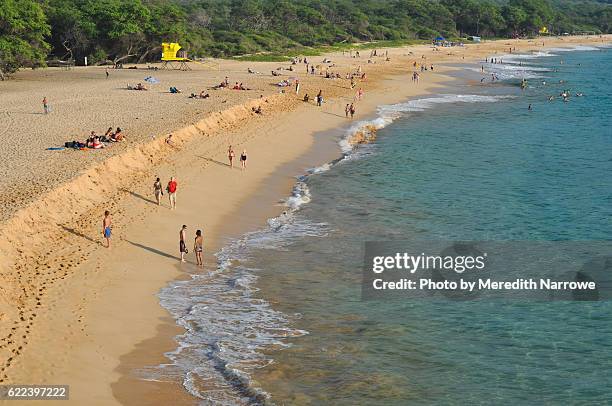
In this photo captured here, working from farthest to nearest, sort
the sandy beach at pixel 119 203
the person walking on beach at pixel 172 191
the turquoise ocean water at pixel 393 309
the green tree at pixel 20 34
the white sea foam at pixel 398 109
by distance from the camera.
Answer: the green tree at pixel 20 34
the white sea foam at pixel 398 109
the person walking on beach at pixel 172 191
the sandy beach at pixel 119 203
the turquoise ocean water at pixel 393 309

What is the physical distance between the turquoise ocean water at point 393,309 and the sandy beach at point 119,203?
1195 millimetres

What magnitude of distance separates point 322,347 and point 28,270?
348 inches

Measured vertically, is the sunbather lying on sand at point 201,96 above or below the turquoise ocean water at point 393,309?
above

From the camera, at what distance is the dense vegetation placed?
5811 cm

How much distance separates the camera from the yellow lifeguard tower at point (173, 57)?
68.1 m

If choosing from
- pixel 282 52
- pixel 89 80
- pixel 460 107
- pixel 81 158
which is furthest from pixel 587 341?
pixel 282 52

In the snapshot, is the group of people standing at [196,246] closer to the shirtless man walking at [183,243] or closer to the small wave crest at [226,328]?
the shirtless man walking at [183,243]

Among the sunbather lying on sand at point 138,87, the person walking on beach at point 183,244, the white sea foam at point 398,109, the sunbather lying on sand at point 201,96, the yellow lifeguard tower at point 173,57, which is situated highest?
the yellow lifeguard tower at point 173,57

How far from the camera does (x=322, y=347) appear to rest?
17.7 metres

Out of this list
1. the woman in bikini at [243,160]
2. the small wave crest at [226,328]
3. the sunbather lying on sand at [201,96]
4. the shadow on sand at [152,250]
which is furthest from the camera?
the sunbather lying on sand at [201,96]

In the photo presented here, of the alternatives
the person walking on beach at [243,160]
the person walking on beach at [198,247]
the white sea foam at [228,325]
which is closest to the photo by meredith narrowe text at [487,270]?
the white sea foam at [228,325]

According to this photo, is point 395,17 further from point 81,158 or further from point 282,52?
point 81,158

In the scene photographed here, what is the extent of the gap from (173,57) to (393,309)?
5292 centimetres

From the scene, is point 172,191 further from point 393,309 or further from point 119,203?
point 393,309
